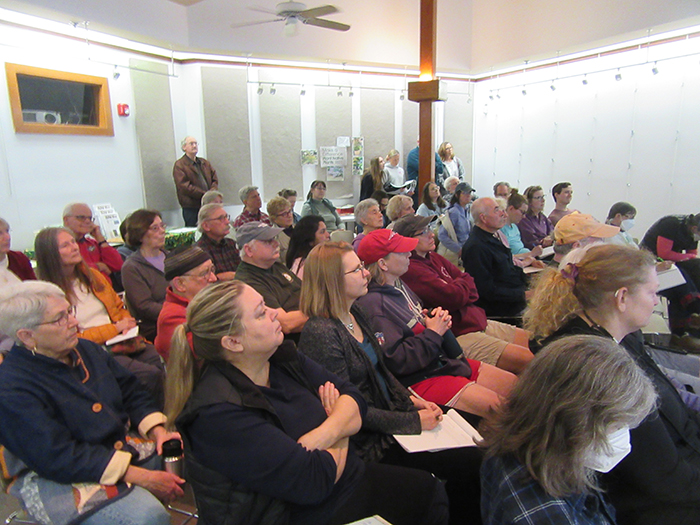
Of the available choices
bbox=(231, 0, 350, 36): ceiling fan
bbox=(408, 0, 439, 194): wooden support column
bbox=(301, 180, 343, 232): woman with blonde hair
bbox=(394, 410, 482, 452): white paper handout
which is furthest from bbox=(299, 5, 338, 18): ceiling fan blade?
bbox=(394, 410, 482, 452): white paper handout

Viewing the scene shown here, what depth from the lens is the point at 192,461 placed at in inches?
53.9

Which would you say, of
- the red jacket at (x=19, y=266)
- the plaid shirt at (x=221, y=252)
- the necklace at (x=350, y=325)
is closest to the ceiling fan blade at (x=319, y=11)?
the plaid shirt at (x=221, y=252)

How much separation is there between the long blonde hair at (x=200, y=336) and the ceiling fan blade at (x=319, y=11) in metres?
4.33

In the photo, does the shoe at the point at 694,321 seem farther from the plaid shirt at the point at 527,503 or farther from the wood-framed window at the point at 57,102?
the wood-framed window at the point at 57,102

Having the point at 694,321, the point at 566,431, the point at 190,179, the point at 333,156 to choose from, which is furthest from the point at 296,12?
the point at 566,431

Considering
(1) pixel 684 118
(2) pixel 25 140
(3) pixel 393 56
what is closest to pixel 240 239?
(2) pixel 25 140

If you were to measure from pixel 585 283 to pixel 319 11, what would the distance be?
14.4 ft

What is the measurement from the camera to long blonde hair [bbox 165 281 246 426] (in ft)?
4.83

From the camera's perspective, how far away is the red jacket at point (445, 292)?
3.05 metres

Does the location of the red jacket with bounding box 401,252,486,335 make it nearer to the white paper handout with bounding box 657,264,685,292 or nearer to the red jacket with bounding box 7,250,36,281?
the white paper handout with bounding box 657,264,685,292

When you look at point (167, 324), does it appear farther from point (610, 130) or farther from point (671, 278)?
point (610, 130)

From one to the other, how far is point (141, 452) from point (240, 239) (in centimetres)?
145

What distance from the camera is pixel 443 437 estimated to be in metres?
1.83

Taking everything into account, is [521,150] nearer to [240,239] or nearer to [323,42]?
[323,42]
